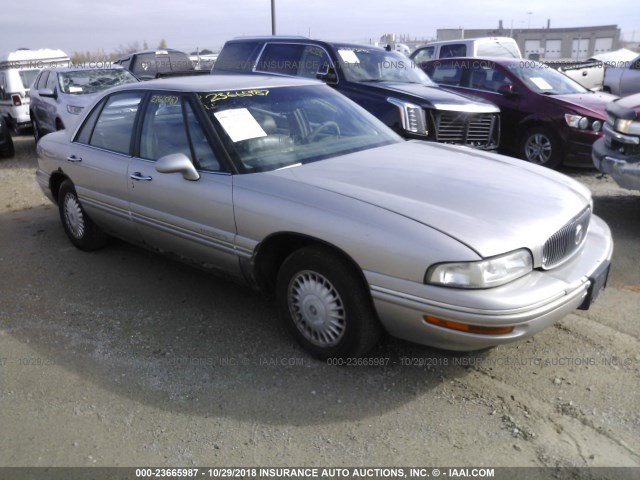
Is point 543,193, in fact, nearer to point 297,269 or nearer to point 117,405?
point 297,269

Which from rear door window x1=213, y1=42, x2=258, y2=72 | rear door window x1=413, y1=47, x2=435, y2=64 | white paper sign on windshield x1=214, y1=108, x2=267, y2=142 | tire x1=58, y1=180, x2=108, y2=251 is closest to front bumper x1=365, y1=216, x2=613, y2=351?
white paper sign on windshield x1=214, y1=108, x2=267, y2=142

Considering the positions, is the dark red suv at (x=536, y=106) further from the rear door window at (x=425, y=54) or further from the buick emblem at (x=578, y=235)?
the buick emblem at (x=578, y=235)

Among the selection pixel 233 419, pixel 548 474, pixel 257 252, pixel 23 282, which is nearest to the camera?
pixel 548 474

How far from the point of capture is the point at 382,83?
786 centimetres

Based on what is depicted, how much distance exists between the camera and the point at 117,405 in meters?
3.13

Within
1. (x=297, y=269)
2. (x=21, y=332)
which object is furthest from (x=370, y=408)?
(x=21, y=332)

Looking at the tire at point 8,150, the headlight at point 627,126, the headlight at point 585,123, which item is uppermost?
the headlight at point 627,126

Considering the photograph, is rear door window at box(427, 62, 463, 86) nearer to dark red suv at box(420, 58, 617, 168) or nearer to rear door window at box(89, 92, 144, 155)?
dark red suv at box(420, 58, 617, 168)

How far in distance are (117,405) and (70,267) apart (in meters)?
2.37

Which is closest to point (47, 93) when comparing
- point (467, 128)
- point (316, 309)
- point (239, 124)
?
point (467, 128)

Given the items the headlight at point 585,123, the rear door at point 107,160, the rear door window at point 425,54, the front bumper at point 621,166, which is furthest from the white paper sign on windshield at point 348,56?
the rear door window at point 425,54

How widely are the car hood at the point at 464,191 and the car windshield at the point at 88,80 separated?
8.29m

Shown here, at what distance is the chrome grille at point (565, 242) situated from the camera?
3.03m

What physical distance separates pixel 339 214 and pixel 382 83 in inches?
205
